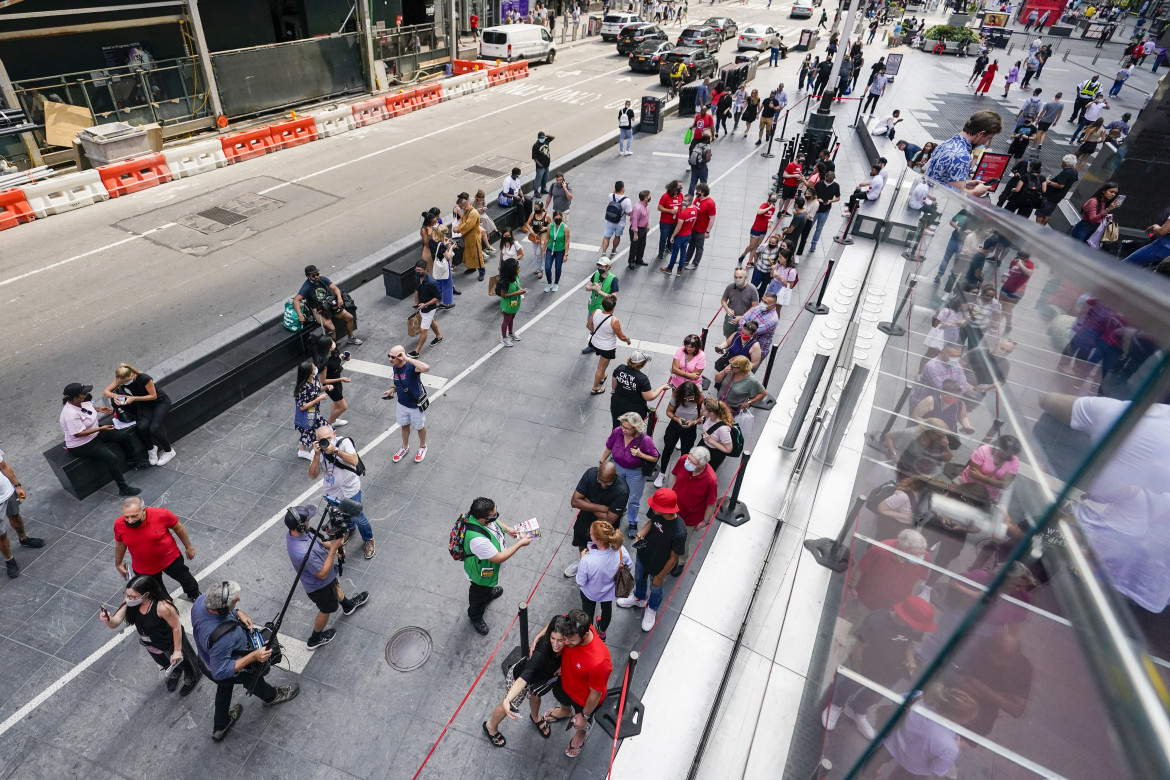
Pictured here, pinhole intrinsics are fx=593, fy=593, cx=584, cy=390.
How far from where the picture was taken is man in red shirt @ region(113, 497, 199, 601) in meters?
5.29

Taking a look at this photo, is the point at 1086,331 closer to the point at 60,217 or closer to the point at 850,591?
the point at 850,591

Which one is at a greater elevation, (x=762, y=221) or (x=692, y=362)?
(x=762, y=221)

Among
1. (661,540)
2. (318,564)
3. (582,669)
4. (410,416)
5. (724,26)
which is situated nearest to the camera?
(582,669)

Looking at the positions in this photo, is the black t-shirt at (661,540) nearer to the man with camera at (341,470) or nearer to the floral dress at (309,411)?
the man with camera at (341,470)

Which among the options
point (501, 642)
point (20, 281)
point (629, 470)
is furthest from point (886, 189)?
point (20, 281)

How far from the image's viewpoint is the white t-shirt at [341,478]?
20.1 feet

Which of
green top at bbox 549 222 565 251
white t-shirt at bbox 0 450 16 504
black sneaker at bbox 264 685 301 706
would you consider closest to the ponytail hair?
black sneaker at bbox 264 685 301 706

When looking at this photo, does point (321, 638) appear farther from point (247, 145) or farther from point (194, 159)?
point (247, 145)

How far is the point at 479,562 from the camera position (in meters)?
5.39

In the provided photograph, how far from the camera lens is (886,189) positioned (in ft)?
56.3

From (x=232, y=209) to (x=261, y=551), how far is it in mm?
12056

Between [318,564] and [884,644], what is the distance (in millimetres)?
4740

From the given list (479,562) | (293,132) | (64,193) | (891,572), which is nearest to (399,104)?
(293,132)

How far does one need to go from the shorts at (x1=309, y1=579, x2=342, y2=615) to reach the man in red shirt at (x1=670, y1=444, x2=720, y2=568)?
11.1ft
